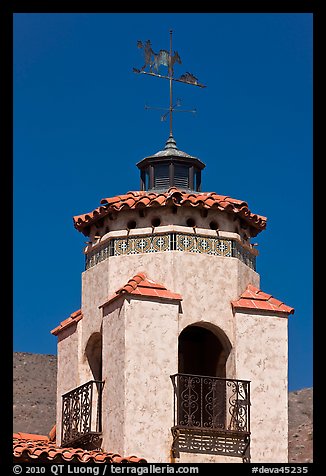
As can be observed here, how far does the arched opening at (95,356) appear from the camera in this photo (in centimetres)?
2634

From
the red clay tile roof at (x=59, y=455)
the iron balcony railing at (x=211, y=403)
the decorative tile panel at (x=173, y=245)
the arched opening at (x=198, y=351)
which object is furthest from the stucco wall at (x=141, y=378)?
the arched opening at (x=198, y=351)

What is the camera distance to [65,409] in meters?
26.1

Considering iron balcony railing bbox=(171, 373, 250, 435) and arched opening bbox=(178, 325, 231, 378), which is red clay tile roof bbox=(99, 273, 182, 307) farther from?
arched opening bbox=(178, 325, 231, 378)

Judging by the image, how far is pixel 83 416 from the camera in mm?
25312

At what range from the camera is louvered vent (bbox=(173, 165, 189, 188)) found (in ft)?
87.4

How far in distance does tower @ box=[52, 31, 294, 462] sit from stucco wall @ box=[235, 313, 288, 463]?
16 mm

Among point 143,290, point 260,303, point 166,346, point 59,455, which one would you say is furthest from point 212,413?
point 59,455

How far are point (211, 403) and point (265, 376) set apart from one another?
39.8 inches

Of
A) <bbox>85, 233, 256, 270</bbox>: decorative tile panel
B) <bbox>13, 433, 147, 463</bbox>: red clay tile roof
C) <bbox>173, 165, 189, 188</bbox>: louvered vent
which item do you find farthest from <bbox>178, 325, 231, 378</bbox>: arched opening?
<bbox>13, 433, 147, 463</bbox>: red clay tile roof

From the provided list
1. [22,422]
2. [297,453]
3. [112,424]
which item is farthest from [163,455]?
[22,422]

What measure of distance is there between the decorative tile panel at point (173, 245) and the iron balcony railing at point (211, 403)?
7.10 ft

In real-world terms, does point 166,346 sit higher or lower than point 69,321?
lower

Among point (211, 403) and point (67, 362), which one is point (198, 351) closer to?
point (67, 362)

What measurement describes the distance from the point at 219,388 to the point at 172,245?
2441 millimetres
